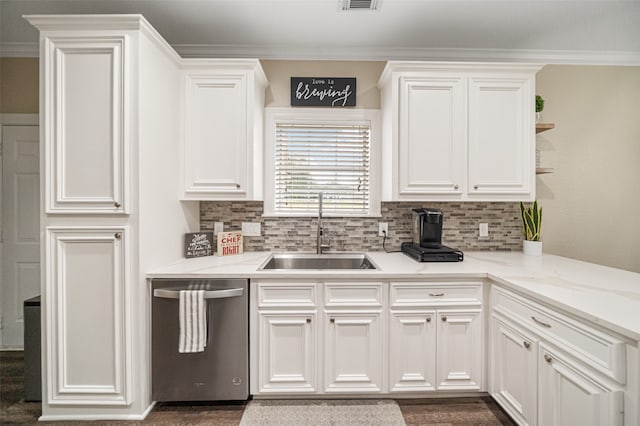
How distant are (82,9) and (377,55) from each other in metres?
2.20

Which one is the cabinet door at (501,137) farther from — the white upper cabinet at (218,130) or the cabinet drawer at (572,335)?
the white upper cabinet at (218,130)

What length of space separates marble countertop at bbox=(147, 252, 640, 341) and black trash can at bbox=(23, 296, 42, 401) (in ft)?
2.86

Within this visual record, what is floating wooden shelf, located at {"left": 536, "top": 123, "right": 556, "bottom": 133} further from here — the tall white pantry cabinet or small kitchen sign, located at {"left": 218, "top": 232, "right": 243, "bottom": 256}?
the tall white pantry cabinet

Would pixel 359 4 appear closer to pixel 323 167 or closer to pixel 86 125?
pixel 323 167

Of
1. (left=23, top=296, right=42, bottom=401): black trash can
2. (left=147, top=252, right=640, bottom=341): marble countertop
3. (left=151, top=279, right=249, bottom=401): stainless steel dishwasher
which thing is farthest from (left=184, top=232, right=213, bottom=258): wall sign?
(left=23, top=296, right=42, bottom=401): black trash can

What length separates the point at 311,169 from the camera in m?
2.81

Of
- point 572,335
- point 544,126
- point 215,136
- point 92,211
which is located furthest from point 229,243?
point 544,126

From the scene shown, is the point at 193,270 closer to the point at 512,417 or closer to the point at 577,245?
the point at 512,417

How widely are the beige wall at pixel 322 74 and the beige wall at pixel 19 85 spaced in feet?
6.54

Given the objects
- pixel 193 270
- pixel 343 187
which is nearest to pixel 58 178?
pixel 193 270

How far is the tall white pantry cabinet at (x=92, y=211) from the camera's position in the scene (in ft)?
6.08

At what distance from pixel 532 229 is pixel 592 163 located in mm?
836

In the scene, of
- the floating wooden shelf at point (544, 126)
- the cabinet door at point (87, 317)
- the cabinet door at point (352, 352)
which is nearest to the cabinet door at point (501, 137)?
the floating wooden shelf at point (544, 126)

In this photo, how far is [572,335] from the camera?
138 centimetres
